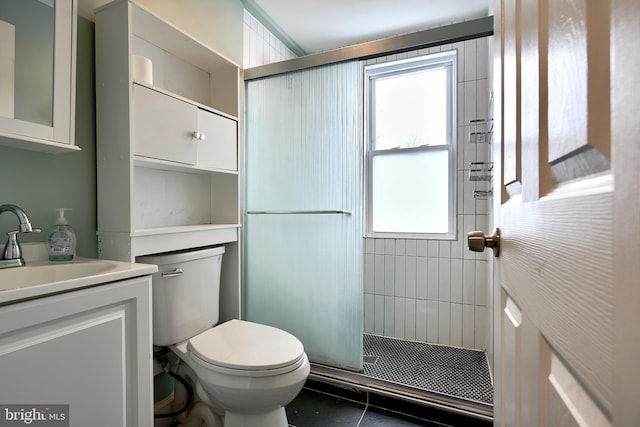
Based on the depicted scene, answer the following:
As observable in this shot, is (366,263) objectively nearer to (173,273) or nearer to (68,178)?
(173,273)

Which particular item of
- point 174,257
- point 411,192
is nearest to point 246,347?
point 174,257

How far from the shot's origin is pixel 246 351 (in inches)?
47.3

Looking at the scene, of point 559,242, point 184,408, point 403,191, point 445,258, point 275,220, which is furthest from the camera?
point 403,191

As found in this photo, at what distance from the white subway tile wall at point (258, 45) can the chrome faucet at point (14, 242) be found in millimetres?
1485

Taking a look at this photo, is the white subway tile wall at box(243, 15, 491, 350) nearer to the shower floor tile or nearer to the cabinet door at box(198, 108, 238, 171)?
the shower floor tile

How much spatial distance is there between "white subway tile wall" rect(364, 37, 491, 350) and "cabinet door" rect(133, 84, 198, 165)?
1576mm

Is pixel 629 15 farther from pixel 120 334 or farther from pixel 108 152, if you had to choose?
pixel 108 152

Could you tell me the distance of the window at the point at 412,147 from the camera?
2.30 m

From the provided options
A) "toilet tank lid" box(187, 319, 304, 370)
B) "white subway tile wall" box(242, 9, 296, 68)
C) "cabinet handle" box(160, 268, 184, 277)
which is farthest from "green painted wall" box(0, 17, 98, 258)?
"white subway tile wall" box(242, 9, 296, 68)

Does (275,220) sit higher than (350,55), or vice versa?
(350,55)

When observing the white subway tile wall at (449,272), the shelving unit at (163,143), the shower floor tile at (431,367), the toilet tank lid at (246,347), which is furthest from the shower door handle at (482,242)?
the white subway tile wall at (449,272)

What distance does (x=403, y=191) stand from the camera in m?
2.46

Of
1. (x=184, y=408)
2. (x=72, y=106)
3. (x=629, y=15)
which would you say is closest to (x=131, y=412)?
(x=184, y=408)

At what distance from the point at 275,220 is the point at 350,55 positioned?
1012 millimetres
